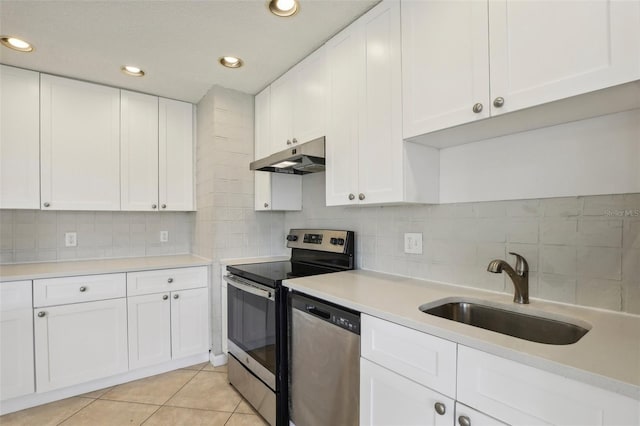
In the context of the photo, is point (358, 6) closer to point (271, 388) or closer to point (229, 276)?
point (229, 276)

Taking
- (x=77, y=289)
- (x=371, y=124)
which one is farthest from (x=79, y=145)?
(x=371, y=124)

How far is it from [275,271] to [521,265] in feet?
4.44

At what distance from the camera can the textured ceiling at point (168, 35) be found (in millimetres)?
1647

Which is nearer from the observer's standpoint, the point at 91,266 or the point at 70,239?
the point at 91,266

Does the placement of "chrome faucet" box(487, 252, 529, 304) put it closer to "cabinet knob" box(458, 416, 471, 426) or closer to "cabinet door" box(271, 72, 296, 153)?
"cabinet knob" box(458, 416, 471, 426)

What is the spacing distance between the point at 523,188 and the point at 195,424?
217 centimetres

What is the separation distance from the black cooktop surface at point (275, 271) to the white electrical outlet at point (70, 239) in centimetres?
143

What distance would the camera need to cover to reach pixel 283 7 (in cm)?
166

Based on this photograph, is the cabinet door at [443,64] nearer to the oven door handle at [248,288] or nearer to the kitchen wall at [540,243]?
the kitchen wall at [540,243]

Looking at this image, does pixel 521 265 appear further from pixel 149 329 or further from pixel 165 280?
pixel 149 329

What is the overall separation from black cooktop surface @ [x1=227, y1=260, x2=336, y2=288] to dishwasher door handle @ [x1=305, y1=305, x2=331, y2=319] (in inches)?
10.7

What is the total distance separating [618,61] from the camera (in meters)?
0.89

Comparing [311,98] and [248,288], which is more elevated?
[311,98]

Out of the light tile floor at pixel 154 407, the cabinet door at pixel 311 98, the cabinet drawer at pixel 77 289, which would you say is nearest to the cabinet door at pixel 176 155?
the cabinet drawer at pixel 77 289
